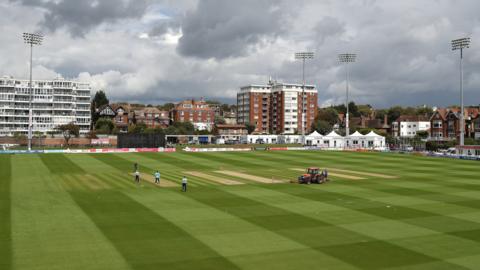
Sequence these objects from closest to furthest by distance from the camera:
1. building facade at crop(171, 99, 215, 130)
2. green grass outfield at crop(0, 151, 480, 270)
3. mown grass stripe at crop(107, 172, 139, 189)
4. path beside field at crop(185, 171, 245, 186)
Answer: green grass outfield at crop(0, 151, 480, 270) → mown grass stripe at crop(107, 172, 139, 189) → path beside field at crop(185, 171, 245, 186) → building facade at crop(171, 99, 215, 130)

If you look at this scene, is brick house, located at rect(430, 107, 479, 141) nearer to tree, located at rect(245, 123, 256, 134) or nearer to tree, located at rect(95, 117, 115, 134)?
tree, located at rect(245, 123, 256, 134)

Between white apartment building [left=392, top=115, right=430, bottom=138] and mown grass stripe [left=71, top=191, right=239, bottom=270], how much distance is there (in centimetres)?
15156

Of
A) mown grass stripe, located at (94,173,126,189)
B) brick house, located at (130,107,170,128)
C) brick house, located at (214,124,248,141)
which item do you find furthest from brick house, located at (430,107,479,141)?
mown grass stripe, located at (94,173,126,189)

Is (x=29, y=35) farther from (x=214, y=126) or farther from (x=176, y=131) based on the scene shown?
(x=214, y=126)

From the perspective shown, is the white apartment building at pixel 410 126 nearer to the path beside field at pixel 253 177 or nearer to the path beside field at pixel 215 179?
the path beside field at pixel 253 177

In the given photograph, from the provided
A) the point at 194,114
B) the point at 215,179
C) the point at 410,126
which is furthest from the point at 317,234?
the point at 194,114

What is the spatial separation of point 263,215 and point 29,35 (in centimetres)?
8202

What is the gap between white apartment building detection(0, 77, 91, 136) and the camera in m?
159

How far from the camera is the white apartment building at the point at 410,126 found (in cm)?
16925

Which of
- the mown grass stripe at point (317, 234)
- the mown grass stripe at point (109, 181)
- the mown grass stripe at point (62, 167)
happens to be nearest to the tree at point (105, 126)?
the mown grass stripe at point (62, 167)

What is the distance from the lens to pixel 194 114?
195000 millimetres

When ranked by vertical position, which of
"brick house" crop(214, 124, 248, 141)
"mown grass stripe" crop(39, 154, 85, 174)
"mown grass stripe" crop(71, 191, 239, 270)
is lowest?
"mown grass stripe" crop(71, 191, 239, 270)

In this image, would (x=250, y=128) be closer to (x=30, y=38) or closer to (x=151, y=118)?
(x=151, y=118)

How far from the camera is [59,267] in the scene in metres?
18.7
